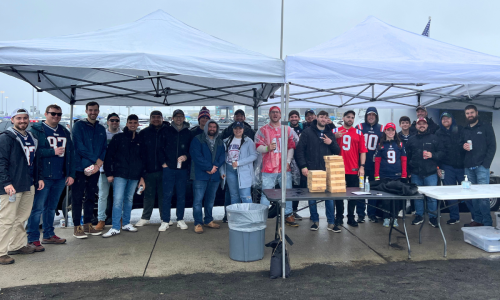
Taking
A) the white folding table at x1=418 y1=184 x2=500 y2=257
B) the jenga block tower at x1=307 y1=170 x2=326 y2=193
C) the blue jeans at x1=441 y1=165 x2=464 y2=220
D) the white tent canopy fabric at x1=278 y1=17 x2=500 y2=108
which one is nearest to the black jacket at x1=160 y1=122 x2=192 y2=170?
the white tent canopy fabric at x1=278 y1=17 x2=500 y2=108

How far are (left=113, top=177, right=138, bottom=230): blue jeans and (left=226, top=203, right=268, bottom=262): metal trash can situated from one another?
70.0 inches

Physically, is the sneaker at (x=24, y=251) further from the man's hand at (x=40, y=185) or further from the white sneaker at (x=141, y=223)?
the white sneaker at (x=141, y=223)

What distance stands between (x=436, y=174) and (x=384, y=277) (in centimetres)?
259

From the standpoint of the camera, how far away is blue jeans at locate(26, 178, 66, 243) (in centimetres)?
445

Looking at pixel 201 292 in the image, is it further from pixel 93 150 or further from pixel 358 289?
pixel 93 150

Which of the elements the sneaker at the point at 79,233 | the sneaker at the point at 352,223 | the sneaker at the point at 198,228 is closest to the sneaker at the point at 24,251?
the sneaker at the point at 79,233

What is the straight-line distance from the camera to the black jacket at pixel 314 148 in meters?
5.16

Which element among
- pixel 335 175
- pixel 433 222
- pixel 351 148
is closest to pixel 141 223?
pixel 335 175

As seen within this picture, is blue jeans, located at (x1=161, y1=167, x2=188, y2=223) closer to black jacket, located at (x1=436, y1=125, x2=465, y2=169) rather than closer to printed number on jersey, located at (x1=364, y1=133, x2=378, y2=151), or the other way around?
printed number on jersey, located at (x1=364, y1=133, x2=378, y2=151)

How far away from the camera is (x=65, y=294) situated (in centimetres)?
328

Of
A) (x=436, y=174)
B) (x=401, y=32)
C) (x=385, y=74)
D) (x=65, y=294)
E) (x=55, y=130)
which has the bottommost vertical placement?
(x=65, y=294)

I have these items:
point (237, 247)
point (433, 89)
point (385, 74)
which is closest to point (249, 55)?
point (385, 74)

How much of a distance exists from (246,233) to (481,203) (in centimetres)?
369

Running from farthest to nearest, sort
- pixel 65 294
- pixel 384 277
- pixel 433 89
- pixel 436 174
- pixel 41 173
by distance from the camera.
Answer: pixel 433 89, pixel 436 174, pixel 41 173, pixel 384 277, pixel 65 294
